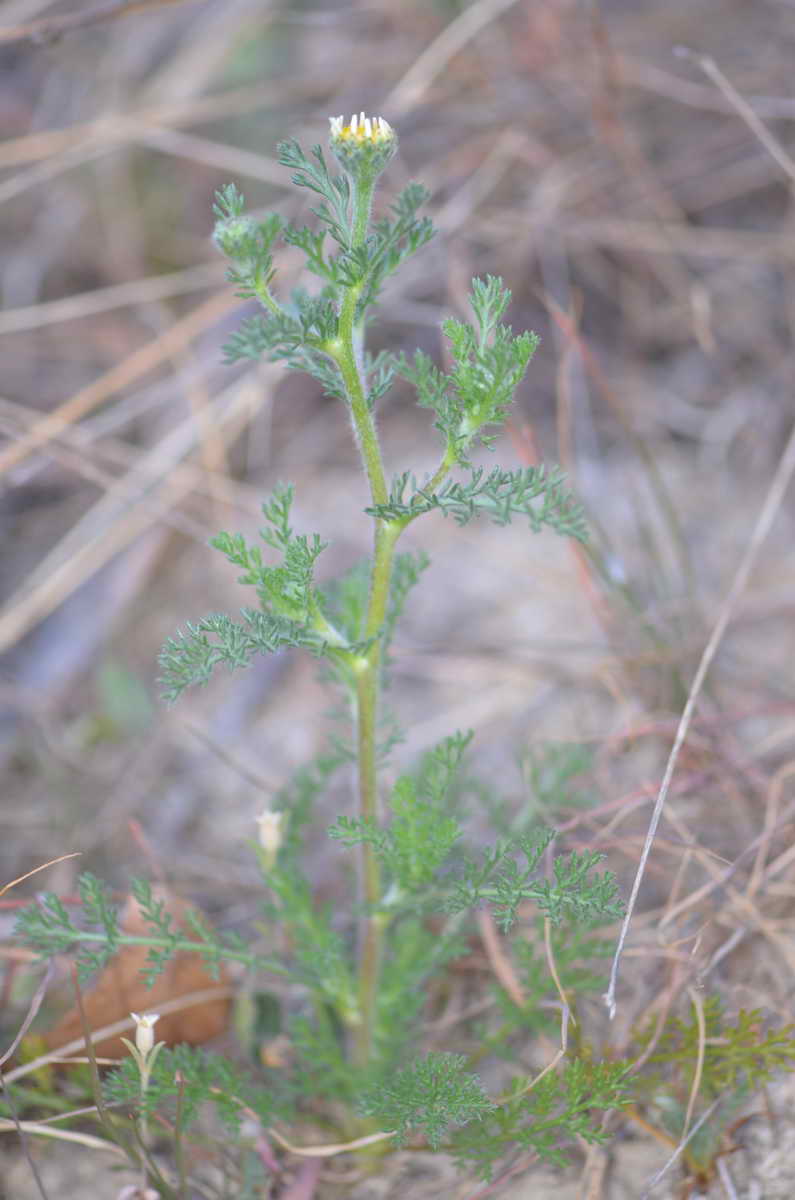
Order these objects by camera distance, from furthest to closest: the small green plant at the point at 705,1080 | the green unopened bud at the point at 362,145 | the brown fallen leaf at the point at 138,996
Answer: the brown fallen leaf at the point at 138,996 → the small green plant at the point at 705,1080 → the green unopened bud at the point at 362,145

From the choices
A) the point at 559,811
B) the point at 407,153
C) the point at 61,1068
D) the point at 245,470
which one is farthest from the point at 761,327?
the point at 61,1068

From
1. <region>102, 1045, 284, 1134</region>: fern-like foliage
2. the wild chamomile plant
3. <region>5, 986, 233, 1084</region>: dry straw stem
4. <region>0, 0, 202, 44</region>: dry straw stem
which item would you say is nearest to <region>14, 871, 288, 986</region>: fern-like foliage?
the wild chamomile plant

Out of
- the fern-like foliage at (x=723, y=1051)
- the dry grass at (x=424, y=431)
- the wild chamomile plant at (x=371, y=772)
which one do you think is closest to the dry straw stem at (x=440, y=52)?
the dry grass at (x=424, y=431)

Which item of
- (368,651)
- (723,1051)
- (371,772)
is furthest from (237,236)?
(723,1051)

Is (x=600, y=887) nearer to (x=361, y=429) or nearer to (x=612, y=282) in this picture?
(x=361, y=429)

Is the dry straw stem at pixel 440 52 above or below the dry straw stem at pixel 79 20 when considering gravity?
above

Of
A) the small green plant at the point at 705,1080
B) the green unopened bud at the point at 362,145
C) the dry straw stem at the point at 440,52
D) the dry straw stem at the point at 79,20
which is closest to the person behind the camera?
the green unopened bud at the point at 362,145

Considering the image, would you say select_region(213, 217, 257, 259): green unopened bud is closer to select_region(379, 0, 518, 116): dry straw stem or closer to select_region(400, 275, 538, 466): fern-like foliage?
select_region(400, 275, 538, 466): fern-like foliage

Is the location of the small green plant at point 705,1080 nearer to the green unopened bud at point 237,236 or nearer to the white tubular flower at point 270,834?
the white tubular flower at point 270,834
